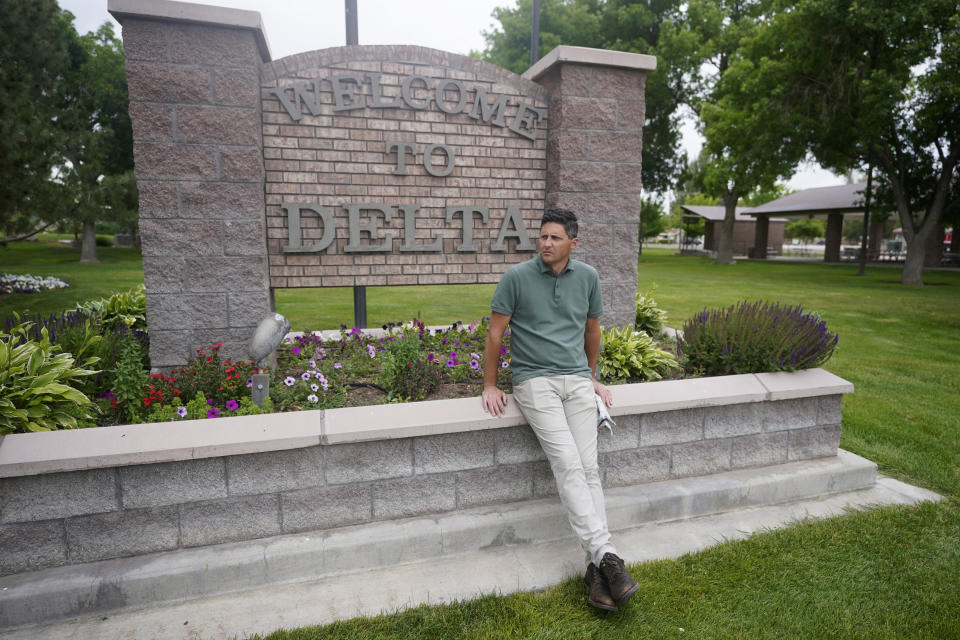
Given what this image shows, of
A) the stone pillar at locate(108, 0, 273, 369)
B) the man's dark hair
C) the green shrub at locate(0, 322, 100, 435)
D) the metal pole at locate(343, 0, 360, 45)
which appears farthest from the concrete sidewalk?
the metal pole at locate(343, 0, 360, 45)

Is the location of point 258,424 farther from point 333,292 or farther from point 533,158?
point 333,292

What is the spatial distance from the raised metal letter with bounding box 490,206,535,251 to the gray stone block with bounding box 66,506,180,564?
3310 millimetres

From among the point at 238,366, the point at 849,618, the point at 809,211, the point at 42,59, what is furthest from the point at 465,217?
the point at 809,211

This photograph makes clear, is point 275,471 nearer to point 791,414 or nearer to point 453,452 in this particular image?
point 453,452

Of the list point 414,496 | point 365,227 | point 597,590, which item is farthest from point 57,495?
point 365,227

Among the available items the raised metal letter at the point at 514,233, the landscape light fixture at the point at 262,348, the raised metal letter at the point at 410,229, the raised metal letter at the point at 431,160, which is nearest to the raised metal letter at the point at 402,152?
the raised metal letter at the point at 431,160

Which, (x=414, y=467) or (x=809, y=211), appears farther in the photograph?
(x=809, y=211)

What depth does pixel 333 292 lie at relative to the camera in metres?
13.5

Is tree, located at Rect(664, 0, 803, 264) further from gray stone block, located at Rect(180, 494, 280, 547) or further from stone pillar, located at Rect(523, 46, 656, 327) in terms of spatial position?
gray stone block, located at Rect(180, 494, 280, 547)

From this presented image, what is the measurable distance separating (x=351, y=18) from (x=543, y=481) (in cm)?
463

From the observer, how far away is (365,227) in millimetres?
4738

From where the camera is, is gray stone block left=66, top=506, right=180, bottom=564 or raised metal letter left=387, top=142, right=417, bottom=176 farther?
raised metal letter left=387, top=142, right=417, bottom=176

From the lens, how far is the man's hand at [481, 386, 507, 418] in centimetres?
327

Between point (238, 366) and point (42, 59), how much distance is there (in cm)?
1501
